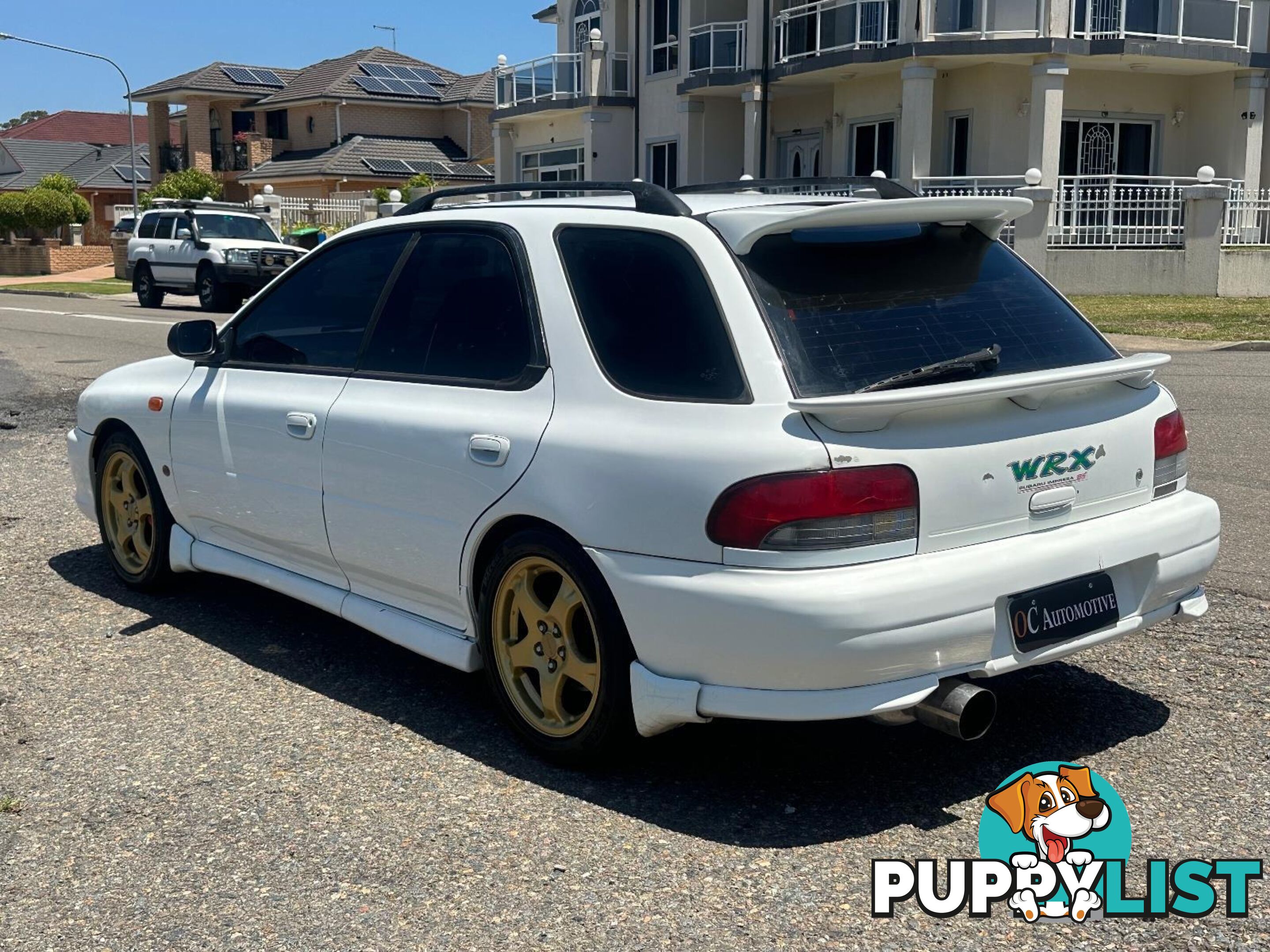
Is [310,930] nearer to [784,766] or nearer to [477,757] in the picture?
[477,757]

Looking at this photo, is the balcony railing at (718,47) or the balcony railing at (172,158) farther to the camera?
the balcony railing at (172,158)

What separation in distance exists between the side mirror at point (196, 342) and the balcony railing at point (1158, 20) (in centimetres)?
2612

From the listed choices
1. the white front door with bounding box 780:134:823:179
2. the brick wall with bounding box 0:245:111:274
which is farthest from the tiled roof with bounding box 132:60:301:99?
the white front door with bounding box 780:134:823:179

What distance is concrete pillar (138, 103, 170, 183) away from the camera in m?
66.3

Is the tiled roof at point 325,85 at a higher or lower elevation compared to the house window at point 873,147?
higher

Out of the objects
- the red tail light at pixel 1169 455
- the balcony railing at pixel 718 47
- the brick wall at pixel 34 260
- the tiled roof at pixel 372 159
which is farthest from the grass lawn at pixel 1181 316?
the tiled roof at pixel 372 159

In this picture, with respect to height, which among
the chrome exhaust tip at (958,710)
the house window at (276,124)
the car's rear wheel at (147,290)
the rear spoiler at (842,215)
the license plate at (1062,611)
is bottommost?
the car's rear wheel at (147,290)

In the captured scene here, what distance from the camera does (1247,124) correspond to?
2988 cm

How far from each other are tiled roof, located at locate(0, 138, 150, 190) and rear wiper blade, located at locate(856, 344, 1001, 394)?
74.0m

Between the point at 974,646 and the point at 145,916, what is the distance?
2216 millimetres

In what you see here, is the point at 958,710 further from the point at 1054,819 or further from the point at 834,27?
the point at 834,27

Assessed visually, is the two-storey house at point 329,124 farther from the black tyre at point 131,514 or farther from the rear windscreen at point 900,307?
the rear windscreen at point 900,307

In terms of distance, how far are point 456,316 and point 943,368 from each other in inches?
65.9

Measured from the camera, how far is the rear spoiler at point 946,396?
3662 millimetres
